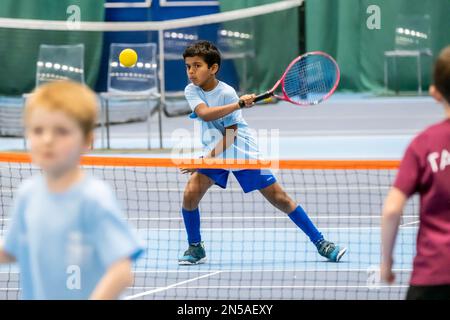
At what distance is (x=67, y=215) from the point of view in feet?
9.23

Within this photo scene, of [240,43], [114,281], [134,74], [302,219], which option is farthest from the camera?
[240,43]

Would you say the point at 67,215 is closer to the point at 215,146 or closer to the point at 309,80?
the point at 215,146

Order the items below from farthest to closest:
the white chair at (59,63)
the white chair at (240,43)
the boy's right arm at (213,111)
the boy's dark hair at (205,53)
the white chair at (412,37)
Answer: the white chair at (412,37) → the white chair at (240,43) → the white chair at (59,63) → the boy's dark hair at (205,53) → the boy's right arm at (213,111)

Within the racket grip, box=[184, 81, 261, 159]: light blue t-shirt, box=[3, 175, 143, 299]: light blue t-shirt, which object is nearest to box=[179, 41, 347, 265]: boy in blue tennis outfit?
box=[184, 81, 261, 159]: light blue t-shirt

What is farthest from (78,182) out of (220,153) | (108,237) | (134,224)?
(134,224)

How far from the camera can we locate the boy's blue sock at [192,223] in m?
6.78

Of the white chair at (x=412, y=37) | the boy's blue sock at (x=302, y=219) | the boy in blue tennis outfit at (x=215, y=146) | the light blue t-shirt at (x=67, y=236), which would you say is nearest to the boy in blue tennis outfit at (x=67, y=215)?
the light blue t-shirt at (x=67, y=236)

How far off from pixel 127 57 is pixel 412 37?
315 inches

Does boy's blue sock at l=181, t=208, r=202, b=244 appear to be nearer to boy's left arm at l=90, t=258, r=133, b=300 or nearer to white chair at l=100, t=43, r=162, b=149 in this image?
boy's left arm at l=90, t=258, r=133, b=300

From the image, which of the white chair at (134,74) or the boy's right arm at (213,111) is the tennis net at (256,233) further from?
the white chair at (134,74)

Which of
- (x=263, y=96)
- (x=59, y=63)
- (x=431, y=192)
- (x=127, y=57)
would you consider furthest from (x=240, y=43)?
(x=431, y=192)

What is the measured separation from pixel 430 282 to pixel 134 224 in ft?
16.5

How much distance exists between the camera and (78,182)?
2.82 metres

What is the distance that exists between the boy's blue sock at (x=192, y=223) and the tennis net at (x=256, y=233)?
0.54ft
